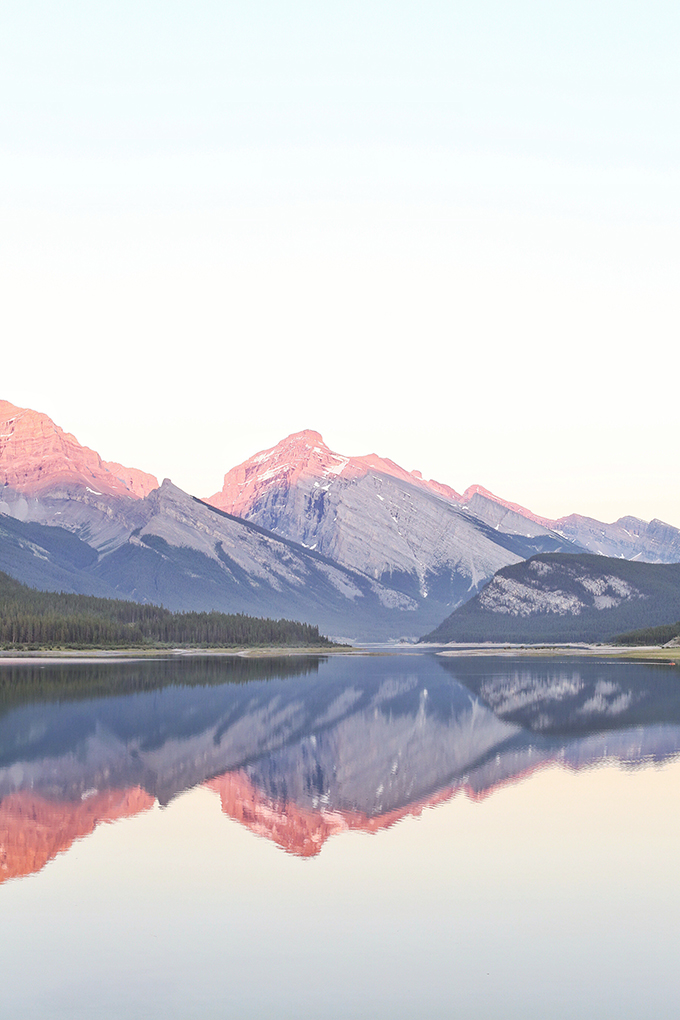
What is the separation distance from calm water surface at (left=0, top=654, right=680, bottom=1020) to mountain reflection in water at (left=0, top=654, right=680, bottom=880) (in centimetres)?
32

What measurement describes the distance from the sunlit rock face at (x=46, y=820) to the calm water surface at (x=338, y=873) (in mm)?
179

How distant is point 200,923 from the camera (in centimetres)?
3189

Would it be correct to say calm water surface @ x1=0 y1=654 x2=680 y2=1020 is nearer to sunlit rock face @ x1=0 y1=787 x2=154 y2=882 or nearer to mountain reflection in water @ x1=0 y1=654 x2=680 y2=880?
sunlit rock face @ x1=0 y1=787 x2=154 y2=882

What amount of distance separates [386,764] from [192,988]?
44344mm

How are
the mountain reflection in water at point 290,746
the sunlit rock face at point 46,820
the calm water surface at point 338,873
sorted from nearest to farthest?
the calm water surface at point 338,873, the sunlit rock face at point 46,820, the mountain reflection in water at point 290,746

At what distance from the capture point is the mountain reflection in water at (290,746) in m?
50.6

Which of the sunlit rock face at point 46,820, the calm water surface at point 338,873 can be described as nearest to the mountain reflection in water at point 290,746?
the sunlit rock face at point 46,820

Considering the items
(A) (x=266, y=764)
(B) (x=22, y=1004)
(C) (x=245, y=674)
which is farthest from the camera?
(C) (x=245, y=674)

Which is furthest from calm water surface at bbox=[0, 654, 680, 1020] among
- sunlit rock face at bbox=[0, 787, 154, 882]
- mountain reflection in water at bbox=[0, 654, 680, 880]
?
mountain reflection in water at bbox=[0, 654, 680, 880]

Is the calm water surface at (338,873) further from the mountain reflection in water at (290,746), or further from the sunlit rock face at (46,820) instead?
the mountain reflection in water at (290,746)

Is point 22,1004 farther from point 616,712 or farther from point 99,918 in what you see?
point 616,712

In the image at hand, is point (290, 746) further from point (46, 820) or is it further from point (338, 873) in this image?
point (338, 873)

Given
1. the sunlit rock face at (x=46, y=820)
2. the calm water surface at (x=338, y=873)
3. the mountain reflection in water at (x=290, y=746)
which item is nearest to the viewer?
the calm water surface at (x=338, y=873)

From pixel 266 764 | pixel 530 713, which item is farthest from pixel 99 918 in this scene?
pixel 530 713
